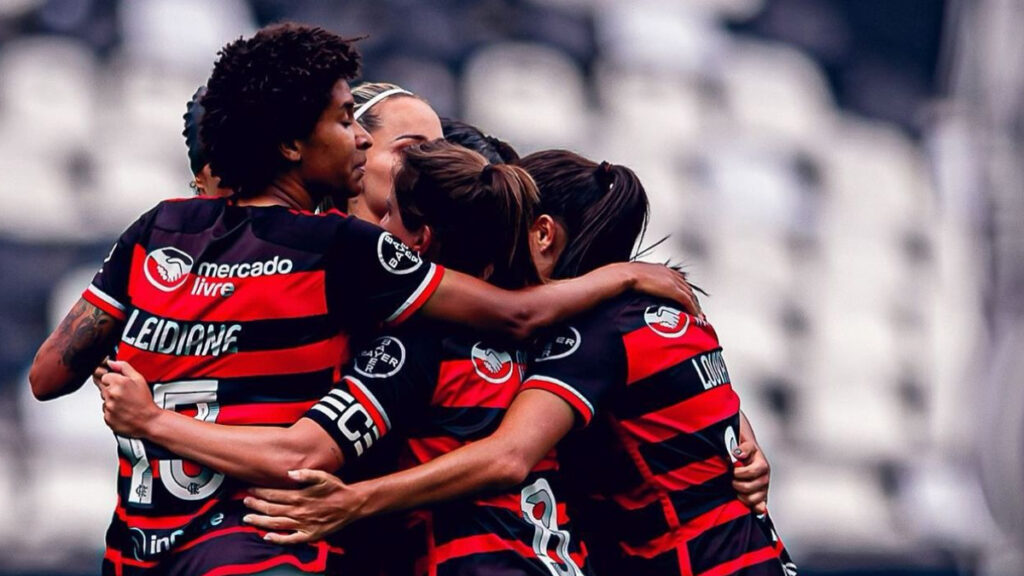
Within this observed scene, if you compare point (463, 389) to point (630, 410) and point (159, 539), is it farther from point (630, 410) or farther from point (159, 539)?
point (159, 539)

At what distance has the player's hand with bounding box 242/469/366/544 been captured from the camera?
3.26 metres

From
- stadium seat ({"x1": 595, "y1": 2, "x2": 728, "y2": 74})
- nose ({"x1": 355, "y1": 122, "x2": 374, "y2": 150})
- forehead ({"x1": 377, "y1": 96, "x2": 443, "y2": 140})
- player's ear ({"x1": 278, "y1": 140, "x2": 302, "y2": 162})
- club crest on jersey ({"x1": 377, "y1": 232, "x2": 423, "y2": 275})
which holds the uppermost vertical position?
stadium seat ({"x1": 595, "y1": 2, "x2": 728, "y2": 74})

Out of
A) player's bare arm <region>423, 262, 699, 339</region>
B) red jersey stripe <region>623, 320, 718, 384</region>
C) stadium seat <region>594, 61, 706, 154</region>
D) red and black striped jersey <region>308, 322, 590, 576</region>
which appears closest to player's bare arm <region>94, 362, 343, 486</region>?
red and black striped jersey <region>308, 322, 590, 576</region>

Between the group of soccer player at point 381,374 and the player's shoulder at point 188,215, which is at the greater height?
the player's shoulder at point 188,215

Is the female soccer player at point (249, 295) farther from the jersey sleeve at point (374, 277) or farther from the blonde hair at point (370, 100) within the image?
the blonde hair at point (370, 100)

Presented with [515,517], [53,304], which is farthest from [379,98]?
[53,304]

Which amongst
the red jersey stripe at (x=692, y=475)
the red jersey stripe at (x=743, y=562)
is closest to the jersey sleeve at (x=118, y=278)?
the red jersey stripe at (x=692, y=475)

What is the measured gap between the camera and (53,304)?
23.6 ft

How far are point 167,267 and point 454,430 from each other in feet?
2.41

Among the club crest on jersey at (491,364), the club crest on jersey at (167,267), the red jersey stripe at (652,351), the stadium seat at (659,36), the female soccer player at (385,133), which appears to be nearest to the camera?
the club crest on jersey at (167,267)

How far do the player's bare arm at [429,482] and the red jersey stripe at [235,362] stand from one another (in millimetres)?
232

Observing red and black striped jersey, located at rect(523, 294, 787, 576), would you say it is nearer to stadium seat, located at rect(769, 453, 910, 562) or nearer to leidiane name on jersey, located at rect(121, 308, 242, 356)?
leidiane name on jersey, located at rect(121, 308, 242, 356)

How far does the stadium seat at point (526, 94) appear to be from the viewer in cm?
786

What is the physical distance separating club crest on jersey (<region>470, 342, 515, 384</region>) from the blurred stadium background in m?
4.13
